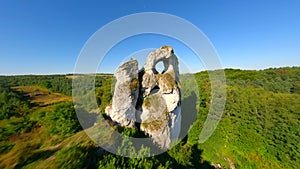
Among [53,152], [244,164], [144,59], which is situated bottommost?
[244,164]

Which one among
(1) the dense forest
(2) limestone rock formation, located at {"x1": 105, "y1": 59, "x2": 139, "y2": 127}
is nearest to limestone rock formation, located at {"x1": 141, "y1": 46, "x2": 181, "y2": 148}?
(2) limestone rock formation, located at {"x1": 105, "y1": 59, "x2": 139, "y2": 127}

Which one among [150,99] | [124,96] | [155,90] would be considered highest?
[155,90]

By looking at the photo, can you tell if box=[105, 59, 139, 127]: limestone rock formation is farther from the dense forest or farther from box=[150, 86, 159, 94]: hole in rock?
box=[150, 86, 159, 94]: hole in rock

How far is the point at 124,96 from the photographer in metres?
12.2

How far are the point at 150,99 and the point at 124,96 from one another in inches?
92.7

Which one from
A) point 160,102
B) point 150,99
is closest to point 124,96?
point 150,99

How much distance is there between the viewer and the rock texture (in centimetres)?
1230

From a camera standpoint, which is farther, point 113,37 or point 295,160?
point 295,160

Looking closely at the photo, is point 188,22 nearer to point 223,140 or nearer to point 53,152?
point 53,152

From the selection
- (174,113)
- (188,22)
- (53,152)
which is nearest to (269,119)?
(174,113)

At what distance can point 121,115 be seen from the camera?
12.3 meters

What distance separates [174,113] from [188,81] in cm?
1505

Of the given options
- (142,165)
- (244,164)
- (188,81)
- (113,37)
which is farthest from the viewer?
(188,81)

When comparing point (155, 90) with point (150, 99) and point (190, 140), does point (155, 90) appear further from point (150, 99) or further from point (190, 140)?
→ point (190, 140)
